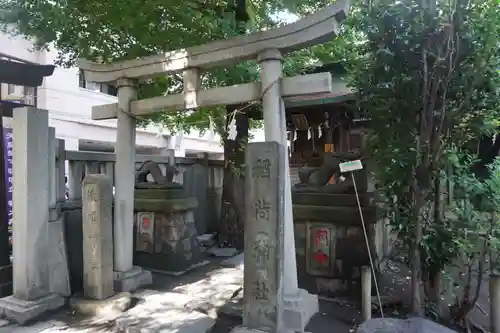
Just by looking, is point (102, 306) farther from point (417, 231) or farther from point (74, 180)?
point (417, 231)

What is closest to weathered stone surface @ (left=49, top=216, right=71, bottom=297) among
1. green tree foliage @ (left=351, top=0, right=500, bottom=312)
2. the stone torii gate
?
the stone torii gate

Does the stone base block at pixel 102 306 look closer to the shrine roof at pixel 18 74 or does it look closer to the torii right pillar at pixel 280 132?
the torii right pillar at pixel 280 132

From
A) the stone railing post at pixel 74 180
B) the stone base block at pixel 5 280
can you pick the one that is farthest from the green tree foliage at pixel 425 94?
the stone base block at pixel 5 280

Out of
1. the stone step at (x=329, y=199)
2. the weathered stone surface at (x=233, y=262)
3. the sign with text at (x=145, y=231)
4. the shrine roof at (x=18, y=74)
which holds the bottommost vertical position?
the weathered stone surface at (x=233, y=262)

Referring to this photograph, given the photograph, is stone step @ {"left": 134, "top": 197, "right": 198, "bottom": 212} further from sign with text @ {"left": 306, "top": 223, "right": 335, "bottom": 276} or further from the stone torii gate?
sign with text @ {"left": 306, "top": 223, "right": 335, "bottom": 276}

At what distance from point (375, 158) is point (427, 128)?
0.77m

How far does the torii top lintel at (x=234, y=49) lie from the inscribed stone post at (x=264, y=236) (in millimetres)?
1598

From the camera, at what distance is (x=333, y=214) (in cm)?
581

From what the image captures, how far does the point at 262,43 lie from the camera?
500 centimetres

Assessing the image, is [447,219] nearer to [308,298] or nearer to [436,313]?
[436,313]

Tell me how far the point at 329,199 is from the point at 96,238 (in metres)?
3.68

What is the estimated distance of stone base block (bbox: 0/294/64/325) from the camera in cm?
502

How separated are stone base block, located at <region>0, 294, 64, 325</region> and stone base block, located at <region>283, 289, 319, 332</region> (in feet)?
11.5

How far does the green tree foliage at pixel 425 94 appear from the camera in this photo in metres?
4.12
